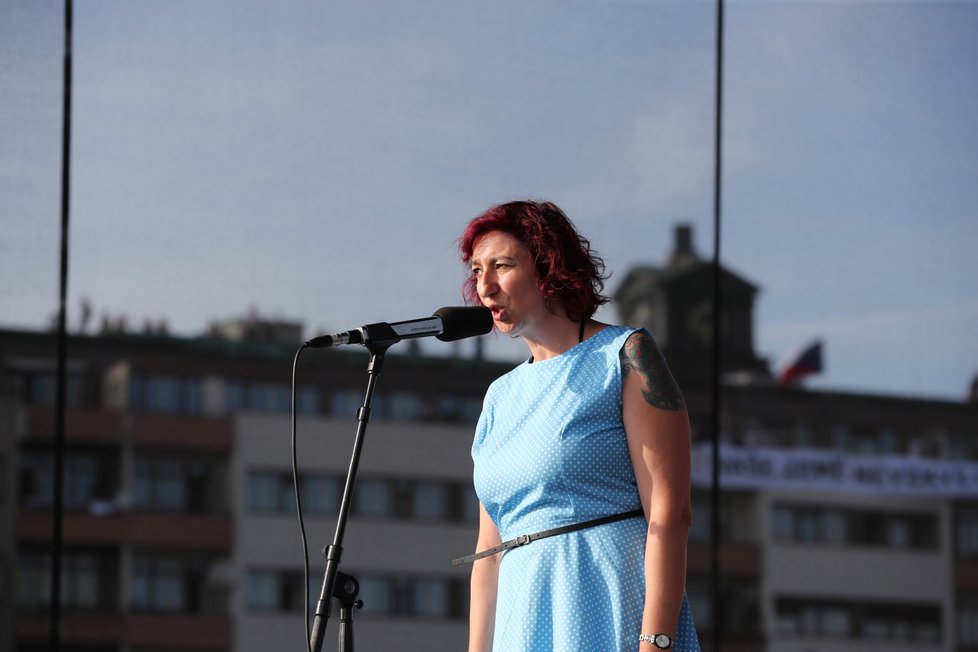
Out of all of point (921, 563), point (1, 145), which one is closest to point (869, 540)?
point (921, 563)

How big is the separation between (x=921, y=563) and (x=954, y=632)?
2175 mm

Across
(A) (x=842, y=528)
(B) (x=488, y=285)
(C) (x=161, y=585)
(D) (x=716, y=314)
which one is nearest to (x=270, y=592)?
(C) (x=161, y=585)

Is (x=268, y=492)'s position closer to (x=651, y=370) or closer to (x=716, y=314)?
(x=716, y=314)

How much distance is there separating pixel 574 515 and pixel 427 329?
0.89 feet

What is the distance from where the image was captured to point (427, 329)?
1686 millimetres

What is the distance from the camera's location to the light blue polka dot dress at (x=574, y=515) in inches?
64.5

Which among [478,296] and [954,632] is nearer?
[478,296]

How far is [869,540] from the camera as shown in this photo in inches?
1428

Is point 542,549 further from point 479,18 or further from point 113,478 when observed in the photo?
point 113,478

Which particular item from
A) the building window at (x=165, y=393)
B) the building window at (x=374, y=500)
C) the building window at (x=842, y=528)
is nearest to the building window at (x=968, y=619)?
the building window at (x=842, y=528)

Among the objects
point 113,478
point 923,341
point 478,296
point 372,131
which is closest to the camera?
point 478,296

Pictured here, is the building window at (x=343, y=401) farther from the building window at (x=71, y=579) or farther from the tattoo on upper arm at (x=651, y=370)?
the tattoo on upper arm at (x=651, y=370)

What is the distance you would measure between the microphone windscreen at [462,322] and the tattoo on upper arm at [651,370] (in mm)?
170

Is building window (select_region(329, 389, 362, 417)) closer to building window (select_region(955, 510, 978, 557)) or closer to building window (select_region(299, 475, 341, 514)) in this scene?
building window (select_region(299, 475, 341, 514))
